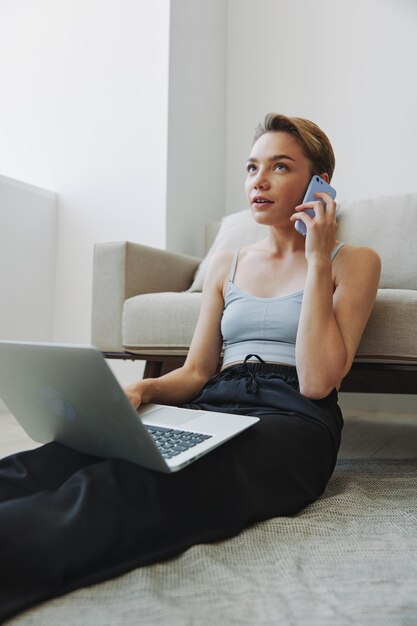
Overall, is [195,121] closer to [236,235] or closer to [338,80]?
[338,80]

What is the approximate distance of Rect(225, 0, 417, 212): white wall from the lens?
2.56 m

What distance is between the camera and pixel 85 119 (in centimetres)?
279

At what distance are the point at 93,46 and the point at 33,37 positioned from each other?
0.37 m

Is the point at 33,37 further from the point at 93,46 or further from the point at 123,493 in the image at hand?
the point at 123,493

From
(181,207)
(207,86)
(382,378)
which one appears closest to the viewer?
(382,378)

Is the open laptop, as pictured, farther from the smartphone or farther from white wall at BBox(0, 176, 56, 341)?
white wall at BBox(0, 176, 56, 341)

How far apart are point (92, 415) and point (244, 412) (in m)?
0.35

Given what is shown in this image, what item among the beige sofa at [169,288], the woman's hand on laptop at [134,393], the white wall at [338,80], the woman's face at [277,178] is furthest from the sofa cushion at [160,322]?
the white wall at [338,80]

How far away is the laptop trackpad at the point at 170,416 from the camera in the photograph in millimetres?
918

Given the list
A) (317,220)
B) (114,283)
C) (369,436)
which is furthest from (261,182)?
(369,436)

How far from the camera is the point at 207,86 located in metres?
2.91

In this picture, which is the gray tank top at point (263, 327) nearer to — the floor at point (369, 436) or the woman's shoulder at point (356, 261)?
the woman's shoulder at point (356, 261)

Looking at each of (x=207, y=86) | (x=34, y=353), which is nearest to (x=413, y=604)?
(x=34, y=353)

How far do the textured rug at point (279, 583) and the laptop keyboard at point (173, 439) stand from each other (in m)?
0.14
